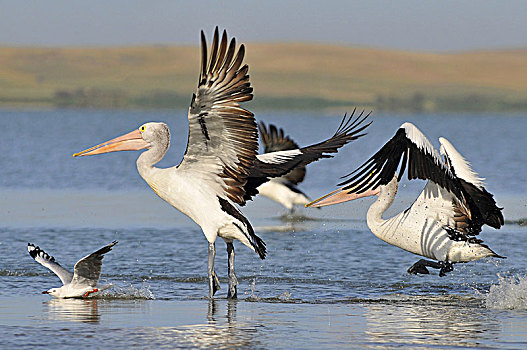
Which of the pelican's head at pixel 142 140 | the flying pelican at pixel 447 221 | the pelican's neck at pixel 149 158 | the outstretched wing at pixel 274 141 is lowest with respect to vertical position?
the flying pelican at pixel 447 221

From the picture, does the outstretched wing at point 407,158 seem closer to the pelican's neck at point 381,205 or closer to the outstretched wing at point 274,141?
the pelican's neck at point 381,205

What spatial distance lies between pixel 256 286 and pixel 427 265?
167 centimetres

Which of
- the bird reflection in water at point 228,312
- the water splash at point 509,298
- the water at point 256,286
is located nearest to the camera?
the water at point 256,286

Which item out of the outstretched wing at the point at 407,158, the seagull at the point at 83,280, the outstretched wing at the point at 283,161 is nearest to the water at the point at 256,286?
the seagull at the point at 83,280

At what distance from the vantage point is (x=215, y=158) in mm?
8648

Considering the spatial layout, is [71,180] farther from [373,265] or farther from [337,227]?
[373,265]

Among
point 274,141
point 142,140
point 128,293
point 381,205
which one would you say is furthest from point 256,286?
point 274,141

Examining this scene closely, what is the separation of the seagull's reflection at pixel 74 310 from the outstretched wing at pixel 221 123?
4.65 feet

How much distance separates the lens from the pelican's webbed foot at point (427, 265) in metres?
9.66

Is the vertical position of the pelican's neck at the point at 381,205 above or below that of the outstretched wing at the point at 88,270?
above

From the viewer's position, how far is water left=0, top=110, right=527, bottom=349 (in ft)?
22.8

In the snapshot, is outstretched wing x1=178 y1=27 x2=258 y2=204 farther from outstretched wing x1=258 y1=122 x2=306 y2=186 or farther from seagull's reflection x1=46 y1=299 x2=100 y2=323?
outstretched wing x1=258 y1=122 x2=306 y2=186

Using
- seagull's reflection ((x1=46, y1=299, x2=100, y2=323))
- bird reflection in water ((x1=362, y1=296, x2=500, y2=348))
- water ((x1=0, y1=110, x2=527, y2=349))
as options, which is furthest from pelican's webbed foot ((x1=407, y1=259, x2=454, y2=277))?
seagull's reflection ((x1=46, y1=299, x2=100, y2=323))

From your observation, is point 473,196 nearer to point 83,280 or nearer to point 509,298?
point 509,298
